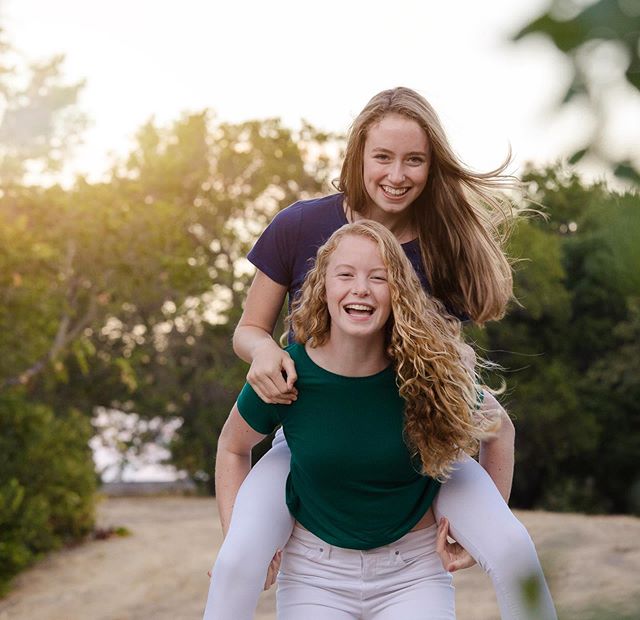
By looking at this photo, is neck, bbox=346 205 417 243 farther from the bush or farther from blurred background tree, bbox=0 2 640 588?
blurred background tree, bbox=0 2 640 588

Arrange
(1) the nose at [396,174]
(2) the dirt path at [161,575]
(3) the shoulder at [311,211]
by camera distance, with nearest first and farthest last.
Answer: (1) the nose at [396,174]
(3) the shoulder at [311,211]
(2) the dirt path at [161,575]

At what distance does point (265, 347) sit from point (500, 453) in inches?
26.2

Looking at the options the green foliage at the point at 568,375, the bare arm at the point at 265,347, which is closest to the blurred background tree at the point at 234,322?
the green foliage at the point at 568,375

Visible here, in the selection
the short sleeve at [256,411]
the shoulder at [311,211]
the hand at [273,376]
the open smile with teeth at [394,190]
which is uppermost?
the open smile with teeth at [394,190]

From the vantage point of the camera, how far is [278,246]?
2.75 metres

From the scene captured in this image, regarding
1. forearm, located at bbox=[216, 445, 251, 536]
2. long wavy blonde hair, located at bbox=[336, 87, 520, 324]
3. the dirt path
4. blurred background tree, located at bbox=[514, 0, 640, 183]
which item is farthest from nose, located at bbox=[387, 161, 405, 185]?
the dirt path

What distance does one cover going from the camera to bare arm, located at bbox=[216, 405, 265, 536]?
2.63 meters

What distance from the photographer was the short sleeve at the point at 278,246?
2736 mm

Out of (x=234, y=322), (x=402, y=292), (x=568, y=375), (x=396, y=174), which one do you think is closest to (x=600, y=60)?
(x=402, y=292)

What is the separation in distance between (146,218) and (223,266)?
8907 mm

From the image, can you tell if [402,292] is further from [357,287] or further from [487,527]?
[487,527]

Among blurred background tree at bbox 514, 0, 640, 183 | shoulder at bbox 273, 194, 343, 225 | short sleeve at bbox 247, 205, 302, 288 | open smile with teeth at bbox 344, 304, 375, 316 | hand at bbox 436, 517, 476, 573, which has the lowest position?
hand at bbox 436, 517, 476, 573

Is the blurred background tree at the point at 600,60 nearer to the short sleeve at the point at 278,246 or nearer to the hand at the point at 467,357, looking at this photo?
the hand at the point at 467,357

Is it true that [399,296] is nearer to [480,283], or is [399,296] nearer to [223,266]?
[480,283]
